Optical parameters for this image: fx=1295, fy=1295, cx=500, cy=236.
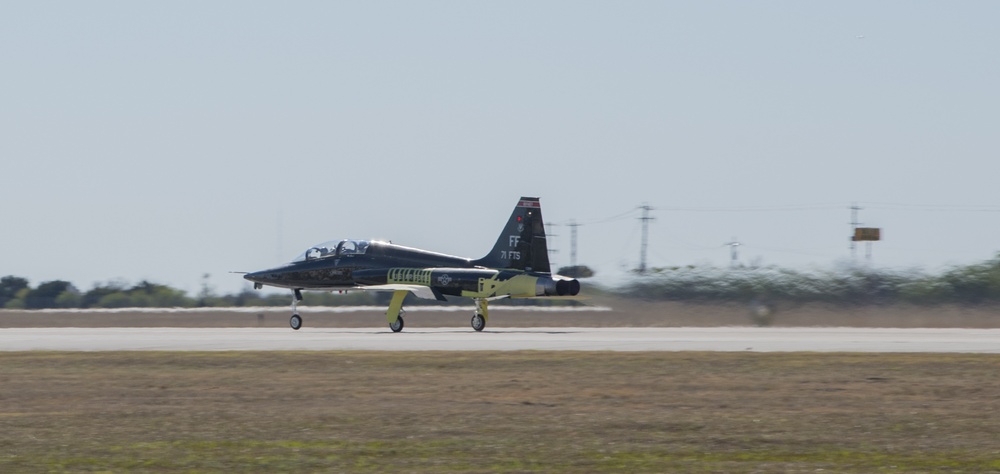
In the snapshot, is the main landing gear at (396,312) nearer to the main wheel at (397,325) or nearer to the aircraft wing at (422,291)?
the main wheel at (397,325)

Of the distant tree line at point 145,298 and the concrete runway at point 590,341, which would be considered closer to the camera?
the concrete runway at point 590,341

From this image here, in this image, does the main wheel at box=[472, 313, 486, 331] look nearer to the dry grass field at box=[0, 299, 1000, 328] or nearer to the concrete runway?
the concrete runway

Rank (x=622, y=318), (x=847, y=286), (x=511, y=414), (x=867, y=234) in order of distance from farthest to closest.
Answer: (x=867, y=234) < (x=622, y=318) < (x=847, y=286) < (x=511, y=414)

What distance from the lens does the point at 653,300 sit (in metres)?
47.6

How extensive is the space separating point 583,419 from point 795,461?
Answer: 4222 millimetres

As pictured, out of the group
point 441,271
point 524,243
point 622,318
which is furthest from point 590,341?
point 622,318

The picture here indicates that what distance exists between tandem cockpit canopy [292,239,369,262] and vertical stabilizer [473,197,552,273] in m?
5.42

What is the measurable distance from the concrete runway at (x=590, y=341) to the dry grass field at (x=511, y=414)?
370 centimetres

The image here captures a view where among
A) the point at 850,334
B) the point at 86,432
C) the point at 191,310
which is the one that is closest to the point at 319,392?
the point at 86,432

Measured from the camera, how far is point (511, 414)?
59.5 feet

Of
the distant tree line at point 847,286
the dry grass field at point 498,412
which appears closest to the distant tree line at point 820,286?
the distant tree line at point 847,286

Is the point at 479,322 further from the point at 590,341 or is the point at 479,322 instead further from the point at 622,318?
the point at 590,341

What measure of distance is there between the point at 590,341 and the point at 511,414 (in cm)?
1738

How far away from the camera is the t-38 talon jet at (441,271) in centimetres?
4441
